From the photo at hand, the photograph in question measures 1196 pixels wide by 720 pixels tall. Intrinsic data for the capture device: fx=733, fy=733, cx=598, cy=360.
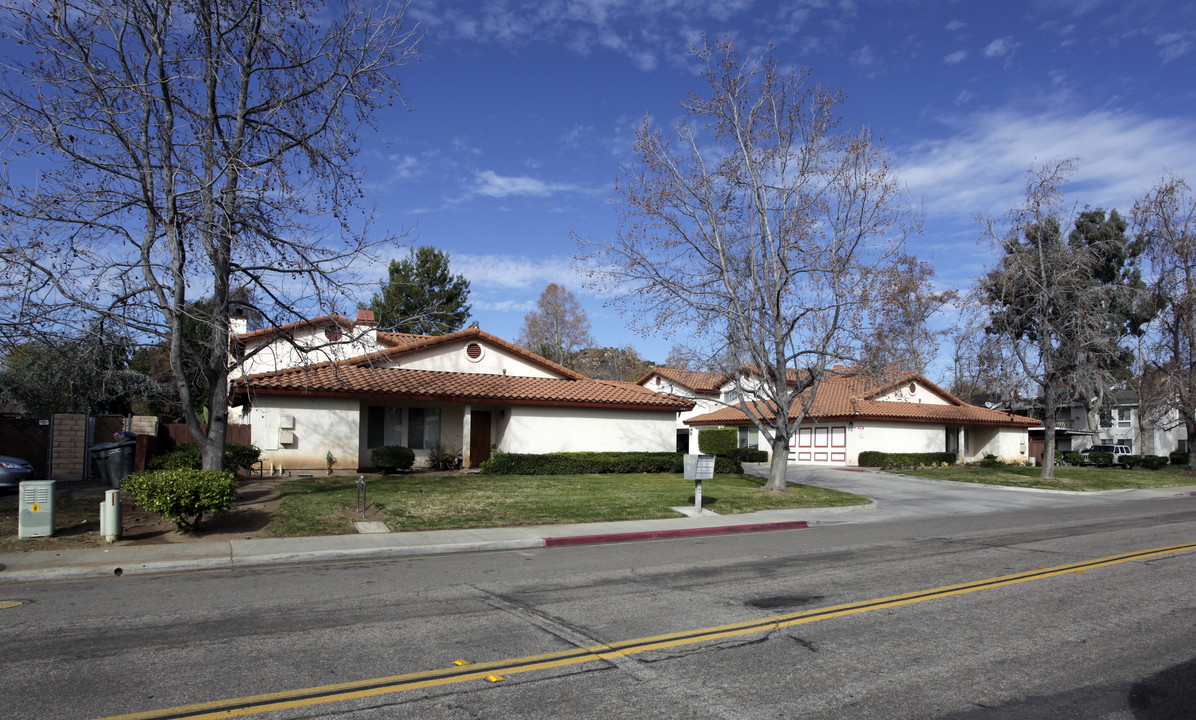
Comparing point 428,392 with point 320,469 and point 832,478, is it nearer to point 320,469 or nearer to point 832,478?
point 320,469

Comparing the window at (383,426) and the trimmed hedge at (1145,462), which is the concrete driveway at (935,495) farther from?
the trimmed hedge at (1145,462)

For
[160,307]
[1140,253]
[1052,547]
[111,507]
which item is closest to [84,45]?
[160,307]

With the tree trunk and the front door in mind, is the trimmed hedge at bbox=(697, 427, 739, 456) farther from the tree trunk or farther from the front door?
the tree trunk

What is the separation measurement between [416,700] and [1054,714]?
427cm

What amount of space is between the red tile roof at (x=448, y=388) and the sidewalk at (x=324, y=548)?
26.5 ft

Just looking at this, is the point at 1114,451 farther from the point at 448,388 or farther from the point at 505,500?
the point at 505,500

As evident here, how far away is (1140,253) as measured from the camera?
136ft

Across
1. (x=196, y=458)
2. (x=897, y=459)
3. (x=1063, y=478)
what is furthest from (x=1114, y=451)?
(x=196, y=458)

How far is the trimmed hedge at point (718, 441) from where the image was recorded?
41656mm

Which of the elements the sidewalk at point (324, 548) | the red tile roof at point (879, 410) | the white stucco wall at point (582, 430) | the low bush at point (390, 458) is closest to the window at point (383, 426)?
the low bush at point (390, 458)

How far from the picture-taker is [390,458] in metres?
21.6

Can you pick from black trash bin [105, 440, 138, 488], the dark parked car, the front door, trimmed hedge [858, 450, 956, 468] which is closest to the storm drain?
black trash bin [105, 440, 138, 488]

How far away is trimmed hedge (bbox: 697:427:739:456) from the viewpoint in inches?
1640

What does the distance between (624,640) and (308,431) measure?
17.7m
